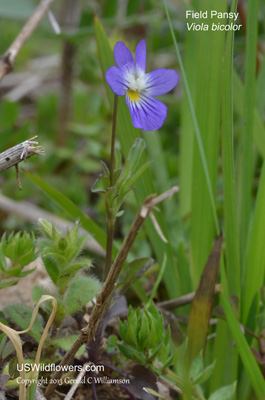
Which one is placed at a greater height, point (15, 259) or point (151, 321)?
point (15, 259)

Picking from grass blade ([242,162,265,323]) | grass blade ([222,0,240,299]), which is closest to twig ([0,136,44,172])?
grass blade ([222,0,240,299])

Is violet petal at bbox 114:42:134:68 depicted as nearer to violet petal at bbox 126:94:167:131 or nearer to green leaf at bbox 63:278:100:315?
violet petal at bbox 126:94:167:131

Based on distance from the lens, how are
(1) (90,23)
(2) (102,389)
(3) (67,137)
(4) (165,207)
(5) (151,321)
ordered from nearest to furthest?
(5) (151,321)
(2) (102,389)
(4) (165,207)
(1) (90,23)
(3) (67,137)

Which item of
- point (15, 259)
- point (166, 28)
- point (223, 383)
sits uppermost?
point (166, 28)

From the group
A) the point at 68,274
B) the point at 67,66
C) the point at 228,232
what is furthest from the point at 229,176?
the point at 67,66

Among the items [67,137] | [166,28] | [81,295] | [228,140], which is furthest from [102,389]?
[166,28]

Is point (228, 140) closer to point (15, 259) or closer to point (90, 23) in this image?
point (15, 259)

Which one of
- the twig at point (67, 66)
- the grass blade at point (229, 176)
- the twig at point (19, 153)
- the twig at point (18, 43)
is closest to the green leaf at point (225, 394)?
the grass blade at point (229, 176)

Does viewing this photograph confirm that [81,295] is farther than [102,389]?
No
